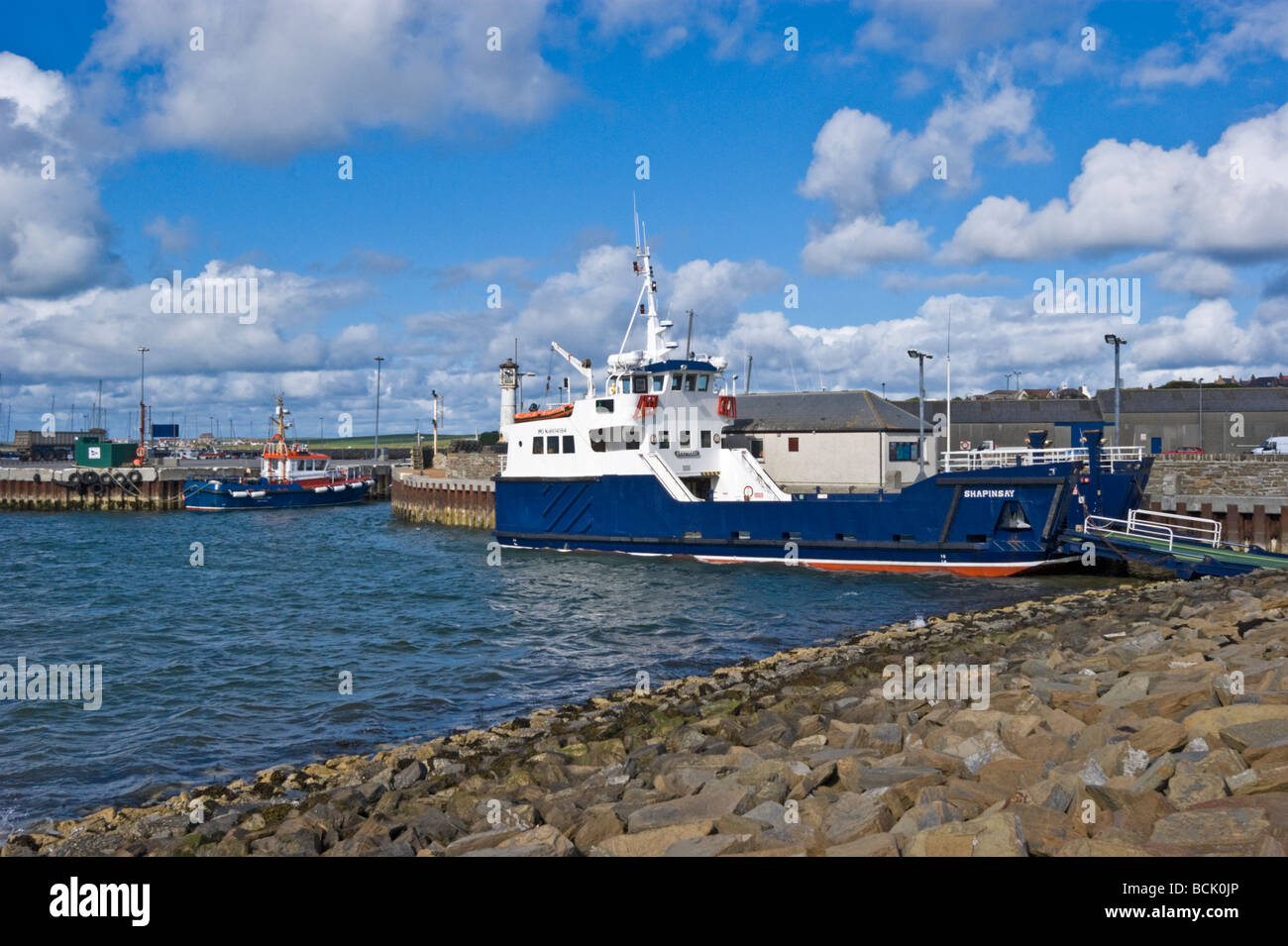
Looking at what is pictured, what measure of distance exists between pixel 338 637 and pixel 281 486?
36926 mm

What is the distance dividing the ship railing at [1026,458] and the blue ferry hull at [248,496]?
125 feet

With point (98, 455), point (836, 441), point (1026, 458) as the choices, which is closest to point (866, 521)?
point (1026, 458)

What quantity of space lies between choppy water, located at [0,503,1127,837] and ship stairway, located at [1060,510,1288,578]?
1.15m

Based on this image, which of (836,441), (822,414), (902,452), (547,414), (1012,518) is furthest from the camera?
(822,414)

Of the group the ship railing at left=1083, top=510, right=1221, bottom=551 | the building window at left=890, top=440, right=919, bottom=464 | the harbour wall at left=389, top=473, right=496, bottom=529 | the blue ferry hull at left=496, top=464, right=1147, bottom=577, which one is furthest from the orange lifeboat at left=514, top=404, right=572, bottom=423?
the ship railing at left=1083, top=510, right=1221, bottom=551

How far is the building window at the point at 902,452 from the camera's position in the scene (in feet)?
116

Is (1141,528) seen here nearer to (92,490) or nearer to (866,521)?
(866,521)

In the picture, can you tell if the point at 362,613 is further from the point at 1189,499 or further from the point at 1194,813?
the point at 1189,499

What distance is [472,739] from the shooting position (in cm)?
1008

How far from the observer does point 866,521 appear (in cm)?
2305

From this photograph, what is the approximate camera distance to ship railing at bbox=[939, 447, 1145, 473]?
70.3 ft

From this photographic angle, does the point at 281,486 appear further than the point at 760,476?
Yes
